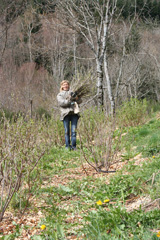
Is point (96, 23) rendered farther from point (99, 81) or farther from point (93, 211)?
point (93, 211)

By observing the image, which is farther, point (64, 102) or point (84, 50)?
point (84, 50)

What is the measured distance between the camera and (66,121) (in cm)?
616

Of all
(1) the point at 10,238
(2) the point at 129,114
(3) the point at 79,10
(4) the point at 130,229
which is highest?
(3) the point at 79,10

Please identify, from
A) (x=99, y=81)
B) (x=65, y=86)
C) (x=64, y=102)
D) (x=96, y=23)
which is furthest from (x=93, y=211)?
(x=96, y=23)

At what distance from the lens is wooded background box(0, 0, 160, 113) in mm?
7551

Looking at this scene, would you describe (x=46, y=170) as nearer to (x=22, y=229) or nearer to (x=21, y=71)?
(x=22, y=229)

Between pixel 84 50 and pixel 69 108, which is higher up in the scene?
pixel 84 50

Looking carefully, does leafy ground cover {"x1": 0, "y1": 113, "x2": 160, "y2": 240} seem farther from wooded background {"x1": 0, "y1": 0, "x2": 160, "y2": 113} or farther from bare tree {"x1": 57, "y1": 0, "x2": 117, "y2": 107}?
bare tree {"x1": 57, "y1": 0, "x2": 117, "y2": 107}

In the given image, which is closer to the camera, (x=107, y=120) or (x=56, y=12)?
(x=107, y=120)

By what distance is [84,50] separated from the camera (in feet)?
69.8

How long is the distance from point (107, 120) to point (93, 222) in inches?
89.5

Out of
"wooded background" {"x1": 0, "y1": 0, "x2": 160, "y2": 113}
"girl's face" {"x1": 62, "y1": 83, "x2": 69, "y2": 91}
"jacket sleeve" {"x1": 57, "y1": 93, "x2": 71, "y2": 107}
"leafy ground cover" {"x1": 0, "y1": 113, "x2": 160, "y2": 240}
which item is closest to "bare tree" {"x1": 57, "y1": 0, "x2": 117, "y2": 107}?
"wooded background" {"x1": 0, "y1": 0, "x2": 160, "y2": 113}

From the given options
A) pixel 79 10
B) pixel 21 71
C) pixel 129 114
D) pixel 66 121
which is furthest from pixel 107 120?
pixel 21 71

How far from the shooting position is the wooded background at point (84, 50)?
7551 millimetres
